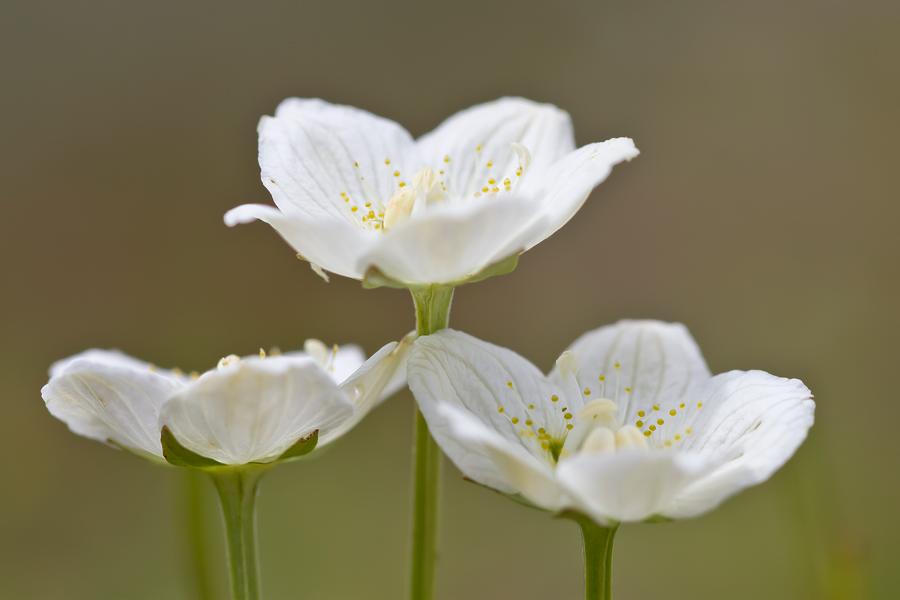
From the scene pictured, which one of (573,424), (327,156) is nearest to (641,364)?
(573,424)

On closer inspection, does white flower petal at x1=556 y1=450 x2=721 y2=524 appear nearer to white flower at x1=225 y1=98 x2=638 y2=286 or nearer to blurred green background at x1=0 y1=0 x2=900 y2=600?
white flower at x1=225 y1=98 x2=638 y2=286

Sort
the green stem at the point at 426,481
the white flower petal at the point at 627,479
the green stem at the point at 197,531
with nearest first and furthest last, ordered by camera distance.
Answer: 1. the white flower petal at the point at 627,479
2. the green stem at the point at 426,481
3. the green stem at the point at 197,531

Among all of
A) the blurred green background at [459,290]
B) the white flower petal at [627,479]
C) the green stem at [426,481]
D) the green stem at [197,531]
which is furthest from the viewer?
the blurred green background at [459,290]

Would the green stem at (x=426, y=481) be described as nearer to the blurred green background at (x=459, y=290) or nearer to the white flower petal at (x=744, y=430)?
the white flower petal at (x=744, y=430)

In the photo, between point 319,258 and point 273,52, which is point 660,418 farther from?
point 273,52

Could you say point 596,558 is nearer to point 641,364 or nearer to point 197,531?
point 641,364

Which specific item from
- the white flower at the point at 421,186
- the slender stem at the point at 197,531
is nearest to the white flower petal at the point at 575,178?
the white flower at the point at 421,186
